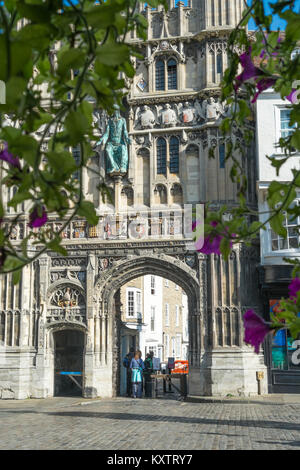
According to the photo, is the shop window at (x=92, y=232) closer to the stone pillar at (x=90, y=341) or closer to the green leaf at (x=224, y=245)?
the stone pillar at (x=90, y=341)

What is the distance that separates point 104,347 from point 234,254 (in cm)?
578

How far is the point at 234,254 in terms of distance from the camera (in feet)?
65.8

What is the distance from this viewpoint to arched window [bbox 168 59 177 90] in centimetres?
2241

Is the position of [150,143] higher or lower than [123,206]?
higher

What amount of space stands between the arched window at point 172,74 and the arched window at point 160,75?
24 cm

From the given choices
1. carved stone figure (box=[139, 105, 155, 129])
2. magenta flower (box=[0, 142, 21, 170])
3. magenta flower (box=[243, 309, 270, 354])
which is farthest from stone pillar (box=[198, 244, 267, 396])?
magenta flower (box=[0, 142, 21, 170])

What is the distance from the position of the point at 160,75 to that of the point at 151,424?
14.0 meters

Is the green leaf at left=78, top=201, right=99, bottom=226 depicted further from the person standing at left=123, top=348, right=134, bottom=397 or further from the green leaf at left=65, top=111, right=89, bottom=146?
the person standing at left=123, top=348, right=134, bottom=397

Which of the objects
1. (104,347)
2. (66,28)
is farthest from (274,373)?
(66,28)

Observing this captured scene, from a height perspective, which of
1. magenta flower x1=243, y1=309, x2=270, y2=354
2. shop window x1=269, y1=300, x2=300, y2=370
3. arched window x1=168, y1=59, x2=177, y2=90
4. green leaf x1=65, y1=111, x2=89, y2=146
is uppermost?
arched window x1=168, y1=59, x2=177, y2=90

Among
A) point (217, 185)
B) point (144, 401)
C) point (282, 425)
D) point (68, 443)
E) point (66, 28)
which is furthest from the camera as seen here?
point (217, 185)

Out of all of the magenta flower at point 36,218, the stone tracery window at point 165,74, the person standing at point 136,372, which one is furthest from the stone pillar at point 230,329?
the magenta flower at point 36,218

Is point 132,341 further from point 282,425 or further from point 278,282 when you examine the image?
point 282,425

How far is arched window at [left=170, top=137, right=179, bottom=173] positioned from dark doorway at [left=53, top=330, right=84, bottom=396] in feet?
24.2
